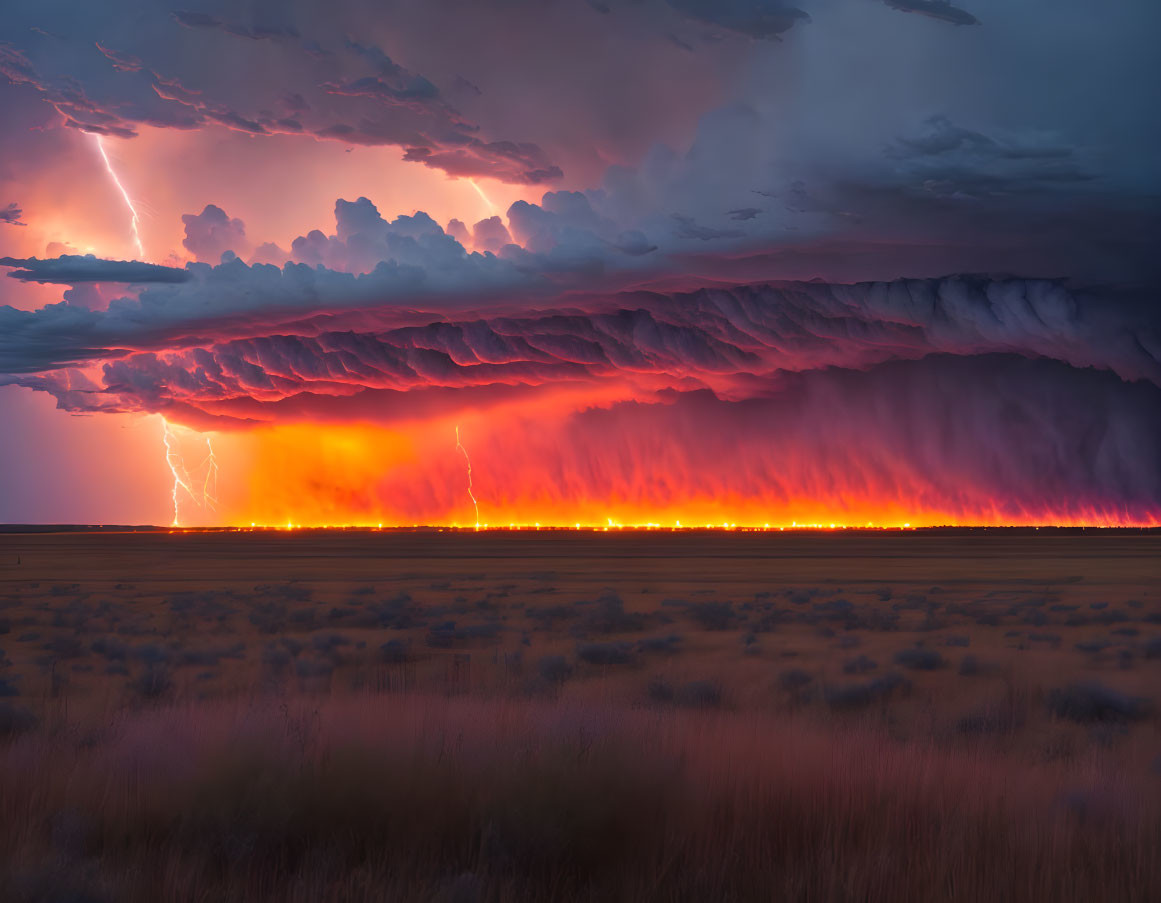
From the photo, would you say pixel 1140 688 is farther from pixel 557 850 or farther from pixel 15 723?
pixel 15 723

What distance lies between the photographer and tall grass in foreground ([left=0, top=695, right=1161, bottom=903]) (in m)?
5.39

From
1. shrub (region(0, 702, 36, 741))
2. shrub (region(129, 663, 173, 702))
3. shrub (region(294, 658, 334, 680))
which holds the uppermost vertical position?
shrub (region(0, 702, 36, 741))

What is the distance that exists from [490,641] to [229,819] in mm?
16182

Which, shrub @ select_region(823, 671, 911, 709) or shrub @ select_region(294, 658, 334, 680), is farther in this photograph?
shrub @ select_region(294, 658, 334, 680)

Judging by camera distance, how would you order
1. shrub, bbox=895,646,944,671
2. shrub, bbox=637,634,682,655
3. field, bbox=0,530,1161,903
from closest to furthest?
field, bbox=0,530,1161,903
shrub, bbox=895,646,944,671
shrub, bbox=637,634,682,655

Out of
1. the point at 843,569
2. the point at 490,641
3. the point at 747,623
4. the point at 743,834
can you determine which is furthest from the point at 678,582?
the point at 743,834

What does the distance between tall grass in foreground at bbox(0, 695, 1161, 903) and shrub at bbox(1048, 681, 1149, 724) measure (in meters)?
5.21

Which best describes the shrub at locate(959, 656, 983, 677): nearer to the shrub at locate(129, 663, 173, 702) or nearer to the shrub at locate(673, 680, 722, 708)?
the shrub at locate(673, 680, 722, 708)

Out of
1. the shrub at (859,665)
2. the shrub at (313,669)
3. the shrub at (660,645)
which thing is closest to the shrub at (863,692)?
the shrub at (859,665)

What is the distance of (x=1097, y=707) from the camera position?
13.1 meters

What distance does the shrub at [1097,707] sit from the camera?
12969 mm

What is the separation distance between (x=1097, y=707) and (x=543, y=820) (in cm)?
1019

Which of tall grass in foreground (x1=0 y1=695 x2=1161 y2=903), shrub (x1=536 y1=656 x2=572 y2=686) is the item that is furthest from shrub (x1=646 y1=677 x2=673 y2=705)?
tall grass in foreground (x1=0 y1=695 x2=1161 y2=903)

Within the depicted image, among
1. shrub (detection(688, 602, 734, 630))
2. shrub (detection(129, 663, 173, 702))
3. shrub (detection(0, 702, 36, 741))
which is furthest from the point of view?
shrub (detection(688, 602, 734, 630))
